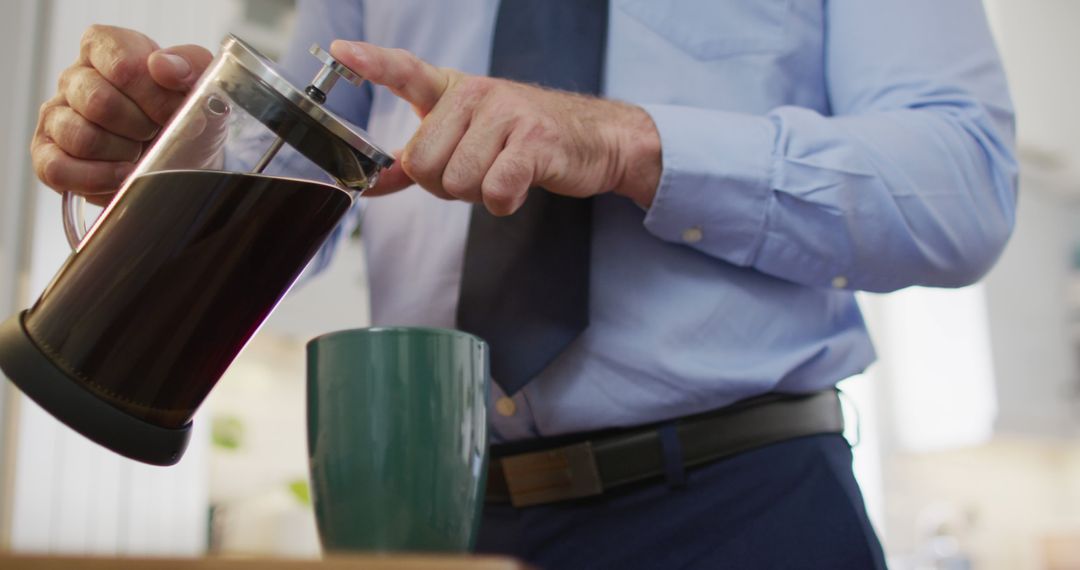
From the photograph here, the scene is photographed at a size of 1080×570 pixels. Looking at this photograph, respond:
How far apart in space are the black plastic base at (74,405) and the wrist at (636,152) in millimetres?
306

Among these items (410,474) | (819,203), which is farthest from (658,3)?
(410,474)

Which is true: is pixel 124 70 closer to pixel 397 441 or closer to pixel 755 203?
pixel 397 441

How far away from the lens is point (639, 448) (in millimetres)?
647

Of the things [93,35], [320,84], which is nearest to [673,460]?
[320,84]

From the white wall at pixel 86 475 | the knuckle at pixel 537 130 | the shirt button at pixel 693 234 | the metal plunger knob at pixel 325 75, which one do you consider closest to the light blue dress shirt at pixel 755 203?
the shirt button at pixel 693 234

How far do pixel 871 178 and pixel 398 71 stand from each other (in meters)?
0.34

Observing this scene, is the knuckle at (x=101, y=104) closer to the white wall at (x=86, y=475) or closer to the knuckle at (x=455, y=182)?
the knuckle at (x=455, y=182)

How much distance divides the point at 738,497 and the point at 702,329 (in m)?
0.12

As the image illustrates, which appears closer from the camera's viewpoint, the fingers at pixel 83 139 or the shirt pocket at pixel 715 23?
the fingers at pixel 83 139

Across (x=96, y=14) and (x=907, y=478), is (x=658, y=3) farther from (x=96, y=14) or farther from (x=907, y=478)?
(x=907, y=478)

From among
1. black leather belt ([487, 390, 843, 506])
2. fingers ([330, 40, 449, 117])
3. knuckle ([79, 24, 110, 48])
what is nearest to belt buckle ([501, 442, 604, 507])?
black leather belt ([487, 390, 843, 506])

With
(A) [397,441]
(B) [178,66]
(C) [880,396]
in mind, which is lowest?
(C) [880,396]

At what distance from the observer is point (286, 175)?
0.46 m

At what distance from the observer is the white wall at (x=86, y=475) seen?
1.63 meters
